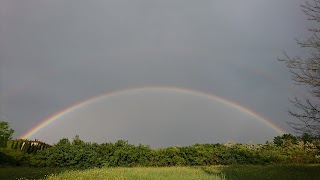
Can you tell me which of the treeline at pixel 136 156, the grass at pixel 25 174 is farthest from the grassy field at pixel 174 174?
the treeline at pixel 136 156

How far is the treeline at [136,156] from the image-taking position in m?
22.9

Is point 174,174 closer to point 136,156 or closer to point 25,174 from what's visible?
point 25,174

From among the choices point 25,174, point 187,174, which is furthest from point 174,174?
point 25,174

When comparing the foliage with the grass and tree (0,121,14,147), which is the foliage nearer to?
the grass

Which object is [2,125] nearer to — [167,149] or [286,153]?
[167,149]

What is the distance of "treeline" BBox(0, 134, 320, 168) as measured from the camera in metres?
22.9

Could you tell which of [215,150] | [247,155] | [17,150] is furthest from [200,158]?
[17,150]

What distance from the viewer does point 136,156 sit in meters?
23.3

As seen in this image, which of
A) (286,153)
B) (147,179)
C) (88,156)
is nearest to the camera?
(147,179)

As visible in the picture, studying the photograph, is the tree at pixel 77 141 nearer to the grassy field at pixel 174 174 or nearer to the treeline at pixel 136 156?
the treeline at pixel 136 156

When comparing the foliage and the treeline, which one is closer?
the foliage

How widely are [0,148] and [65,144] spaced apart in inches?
191

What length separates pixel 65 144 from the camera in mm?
23641

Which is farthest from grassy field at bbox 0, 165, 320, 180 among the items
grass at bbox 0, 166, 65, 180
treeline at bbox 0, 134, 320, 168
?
treeline at bbox 0, 134, 320, 168
